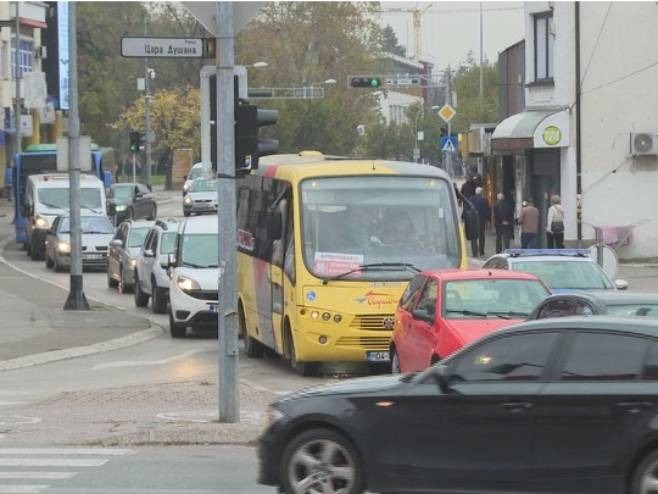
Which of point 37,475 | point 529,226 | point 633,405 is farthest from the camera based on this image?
point 529,226

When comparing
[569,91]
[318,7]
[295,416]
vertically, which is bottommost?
[295,416]

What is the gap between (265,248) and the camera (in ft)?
69.2

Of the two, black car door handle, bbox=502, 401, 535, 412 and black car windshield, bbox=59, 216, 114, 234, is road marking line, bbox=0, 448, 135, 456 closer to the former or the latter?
black car door handle, bbox=502, 401, 535, 412

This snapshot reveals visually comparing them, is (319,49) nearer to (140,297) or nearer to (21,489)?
(140,297)

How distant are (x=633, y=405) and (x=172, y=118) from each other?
9022 centimetres

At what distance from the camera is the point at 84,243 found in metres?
41.0

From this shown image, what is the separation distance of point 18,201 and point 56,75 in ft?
119

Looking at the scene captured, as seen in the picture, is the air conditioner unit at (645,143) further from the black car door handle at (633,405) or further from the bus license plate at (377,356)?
the black car door handle at (633,405)

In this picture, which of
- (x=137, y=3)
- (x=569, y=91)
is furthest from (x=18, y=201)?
(x=137, y=3)

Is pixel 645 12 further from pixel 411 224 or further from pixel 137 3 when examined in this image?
pixel 137 3

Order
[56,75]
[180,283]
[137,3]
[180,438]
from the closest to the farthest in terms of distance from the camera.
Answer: [180,438] → [180,283] → [56,75] → [137,3]

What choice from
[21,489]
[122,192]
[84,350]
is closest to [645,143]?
[84,350]

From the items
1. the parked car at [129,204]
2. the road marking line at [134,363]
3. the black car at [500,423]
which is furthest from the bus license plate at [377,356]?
the parked car at [129,204]

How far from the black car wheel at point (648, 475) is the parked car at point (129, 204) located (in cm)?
4366
